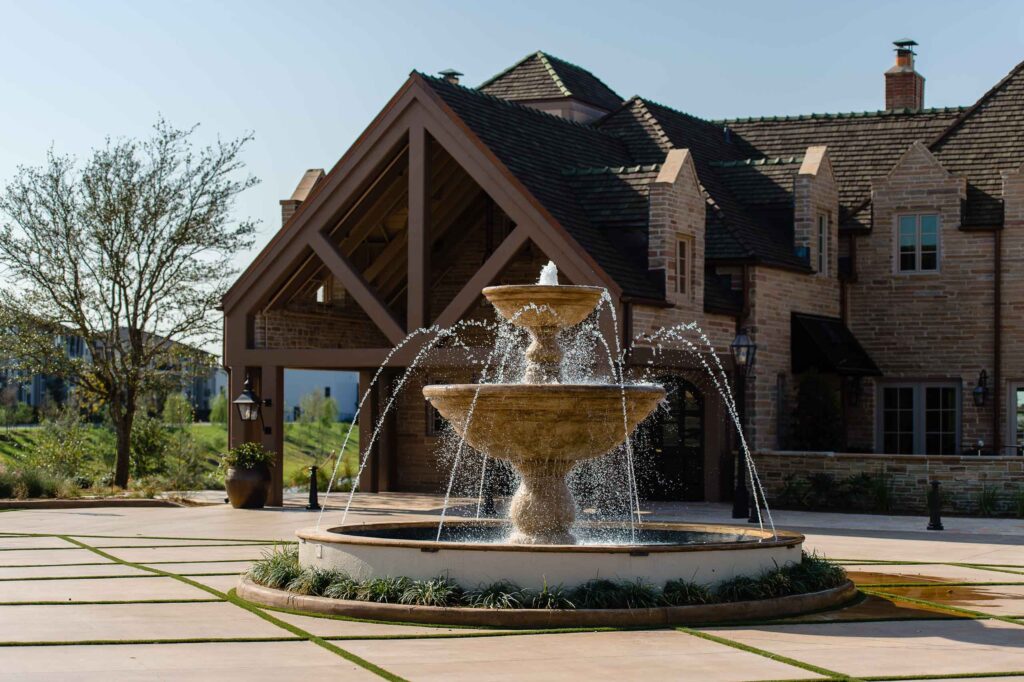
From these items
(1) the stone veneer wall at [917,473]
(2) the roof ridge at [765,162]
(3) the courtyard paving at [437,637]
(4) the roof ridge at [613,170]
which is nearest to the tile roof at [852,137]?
(2) the roof ridge at [765,162]

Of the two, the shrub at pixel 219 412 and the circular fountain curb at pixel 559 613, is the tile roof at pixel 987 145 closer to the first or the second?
the circular fountain curb at pixel 559 613

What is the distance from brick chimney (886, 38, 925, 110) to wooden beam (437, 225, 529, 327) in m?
15.2

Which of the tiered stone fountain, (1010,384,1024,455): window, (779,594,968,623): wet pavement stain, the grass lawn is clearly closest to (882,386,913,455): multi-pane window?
(1010,384,1024,455): window

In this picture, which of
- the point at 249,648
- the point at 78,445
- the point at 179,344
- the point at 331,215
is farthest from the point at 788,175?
the point at 249,648

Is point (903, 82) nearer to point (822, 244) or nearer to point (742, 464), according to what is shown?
point (822, 244)

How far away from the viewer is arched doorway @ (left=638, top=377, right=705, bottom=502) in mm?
28797

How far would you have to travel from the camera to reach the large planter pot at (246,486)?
26.2 metres

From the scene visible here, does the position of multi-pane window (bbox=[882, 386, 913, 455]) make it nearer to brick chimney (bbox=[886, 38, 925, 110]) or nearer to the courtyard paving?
brick chimney (bbox=[886, 38, 925, 110])

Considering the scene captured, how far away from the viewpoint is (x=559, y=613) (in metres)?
12.3

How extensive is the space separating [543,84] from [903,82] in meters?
8.56

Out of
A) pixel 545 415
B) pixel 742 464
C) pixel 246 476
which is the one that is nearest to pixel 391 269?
pixel 246 476

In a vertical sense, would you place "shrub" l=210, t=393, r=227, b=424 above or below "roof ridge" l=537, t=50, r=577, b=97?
below

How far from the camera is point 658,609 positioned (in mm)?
12438

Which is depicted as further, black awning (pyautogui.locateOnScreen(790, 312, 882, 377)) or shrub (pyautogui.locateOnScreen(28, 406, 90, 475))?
shrub (pyautogui.locateOnScreen(28, 406, 90, 475))
